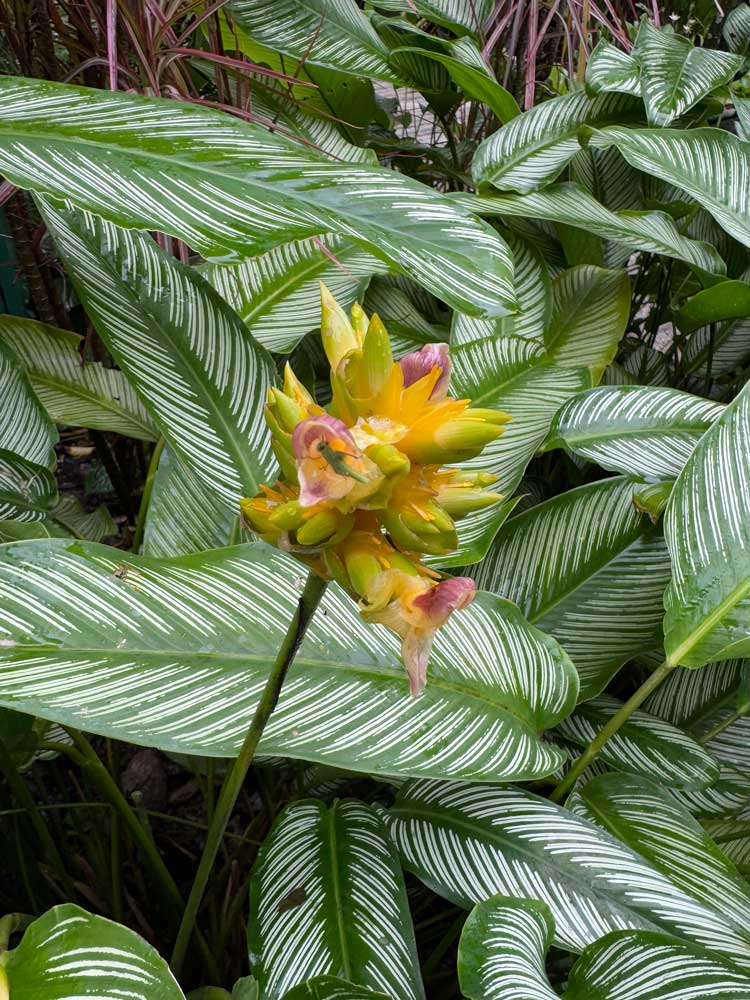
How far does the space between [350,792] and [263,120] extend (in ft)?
2.85

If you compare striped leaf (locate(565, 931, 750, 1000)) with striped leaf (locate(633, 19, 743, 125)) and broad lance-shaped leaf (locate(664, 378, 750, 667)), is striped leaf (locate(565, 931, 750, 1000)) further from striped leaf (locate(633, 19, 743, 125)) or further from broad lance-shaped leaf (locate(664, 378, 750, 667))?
striped leaf (locate(633, 19, 743, 125))

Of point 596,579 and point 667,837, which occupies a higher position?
point 596,579

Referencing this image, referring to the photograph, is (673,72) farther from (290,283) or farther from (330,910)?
(330,910)

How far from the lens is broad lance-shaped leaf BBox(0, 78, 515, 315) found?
0.58 meters

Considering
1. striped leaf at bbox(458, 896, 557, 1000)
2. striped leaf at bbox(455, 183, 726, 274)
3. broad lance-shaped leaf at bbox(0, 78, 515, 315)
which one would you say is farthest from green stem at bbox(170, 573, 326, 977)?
striped leaf at bbox(455, 183, 726, 274)

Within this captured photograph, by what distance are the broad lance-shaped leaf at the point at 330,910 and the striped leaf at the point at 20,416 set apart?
0.50 metres

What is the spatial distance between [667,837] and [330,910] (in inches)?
12.2

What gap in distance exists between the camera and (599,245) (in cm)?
125

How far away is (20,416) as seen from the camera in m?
0.90

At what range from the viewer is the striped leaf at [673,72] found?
1150 mm

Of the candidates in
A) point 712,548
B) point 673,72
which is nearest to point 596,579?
point 712,548

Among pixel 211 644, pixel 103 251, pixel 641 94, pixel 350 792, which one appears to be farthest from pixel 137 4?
pixel 350 792

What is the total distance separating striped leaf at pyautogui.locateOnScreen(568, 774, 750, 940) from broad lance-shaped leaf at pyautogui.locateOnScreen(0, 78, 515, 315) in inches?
18.4

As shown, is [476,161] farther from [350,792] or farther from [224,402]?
[350,792]
